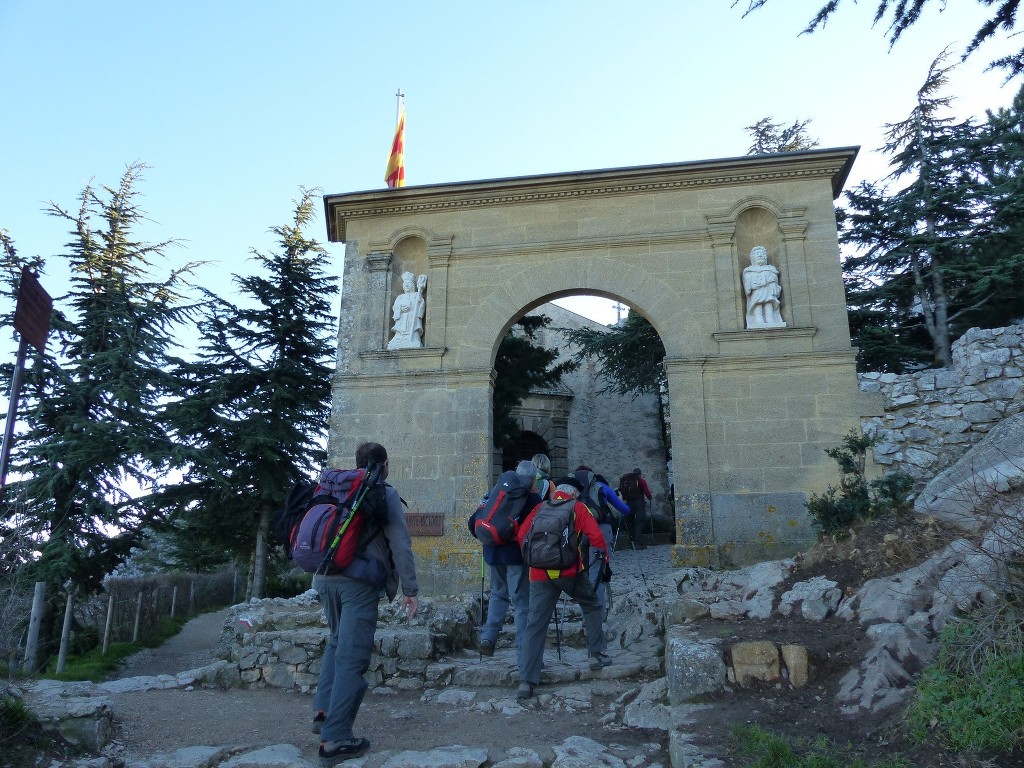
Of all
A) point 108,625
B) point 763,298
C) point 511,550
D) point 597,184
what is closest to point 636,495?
point 763,298

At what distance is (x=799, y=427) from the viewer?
30.8 ft

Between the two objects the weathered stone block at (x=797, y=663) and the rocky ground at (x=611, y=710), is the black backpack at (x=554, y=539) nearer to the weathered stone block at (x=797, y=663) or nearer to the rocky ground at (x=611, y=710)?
the rocky ground at (x=611, y=710)

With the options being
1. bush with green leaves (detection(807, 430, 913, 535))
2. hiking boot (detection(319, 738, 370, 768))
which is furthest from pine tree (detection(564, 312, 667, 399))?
hiking boot (detection(319, 738, 370, 768))

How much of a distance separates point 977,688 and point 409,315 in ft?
28.0

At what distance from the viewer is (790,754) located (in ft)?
11.4

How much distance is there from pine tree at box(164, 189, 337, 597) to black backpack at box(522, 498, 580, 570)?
7.18 metres

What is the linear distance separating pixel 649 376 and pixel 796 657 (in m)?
12.1

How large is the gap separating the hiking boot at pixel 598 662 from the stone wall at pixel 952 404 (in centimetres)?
484

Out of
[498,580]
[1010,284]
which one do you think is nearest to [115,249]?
[498,580]

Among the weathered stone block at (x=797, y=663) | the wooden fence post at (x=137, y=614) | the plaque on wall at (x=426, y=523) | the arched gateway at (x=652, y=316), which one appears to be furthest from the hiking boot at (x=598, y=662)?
the wooden fence post at (x=137, y=614)

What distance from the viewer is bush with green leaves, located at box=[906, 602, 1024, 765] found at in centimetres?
322

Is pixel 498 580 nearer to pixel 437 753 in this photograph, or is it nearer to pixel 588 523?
pixel 588 523

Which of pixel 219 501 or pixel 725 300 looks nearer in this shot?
pixel 725 300

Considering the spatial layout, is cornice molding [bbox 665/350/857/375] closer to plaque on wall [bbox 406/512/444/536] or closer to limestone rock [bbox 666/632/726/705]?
plaque on wall [bbox 406/512/444/536]
